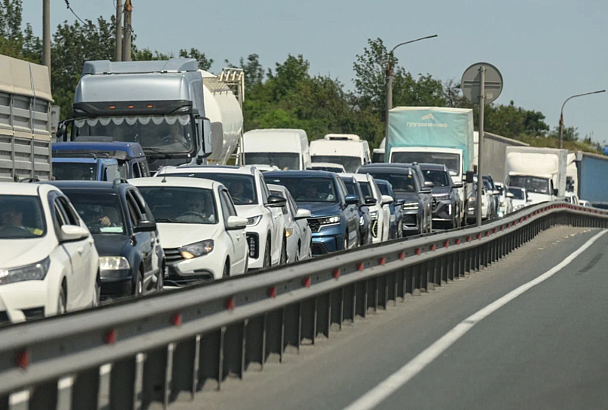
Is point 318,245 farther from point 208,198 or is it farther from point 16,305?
point 16,305

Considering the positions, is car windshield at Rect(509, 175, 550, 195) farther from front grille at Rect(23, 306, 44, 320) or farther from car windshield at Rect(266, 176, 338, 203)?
front grille at Rect(23, 306, 44, 320)

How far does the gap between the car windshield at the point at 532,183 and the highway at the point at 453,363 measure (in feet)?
130

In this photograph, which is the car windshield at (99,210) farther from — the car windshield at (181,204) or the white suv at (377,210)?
the white suv at (377,210)

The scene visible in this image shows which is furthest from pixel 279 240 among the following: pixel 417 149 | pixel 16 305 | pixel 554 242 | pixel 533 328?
pixel 417 149

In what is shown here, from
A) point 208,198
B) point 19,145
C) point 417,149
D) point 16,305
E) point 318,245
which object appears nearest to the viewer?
point 16,305

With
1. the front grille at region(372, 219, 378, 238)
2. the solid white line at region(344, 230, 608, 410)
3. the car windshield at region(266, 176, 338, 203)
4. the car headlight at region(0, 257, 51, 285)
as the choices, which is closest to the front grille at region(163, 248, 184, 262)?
the solid white line at region(344, 230, 608, 410)

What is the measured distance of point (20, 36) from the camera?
94.8 metres

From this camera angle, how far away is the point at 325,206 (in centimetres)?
2283

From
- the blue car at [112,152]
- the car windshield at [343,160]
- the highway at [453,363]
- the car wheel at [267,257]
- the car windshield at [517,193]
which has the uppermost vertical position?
the blue car at [112,152]

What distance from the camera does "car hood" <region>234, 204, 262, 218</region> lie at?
17.9 m

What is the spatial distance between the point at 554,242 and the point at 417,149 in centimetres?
867

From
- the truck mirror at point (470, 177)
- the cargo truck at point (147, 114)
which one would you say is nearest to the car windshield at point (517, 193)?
the truck mirror at point (470, 177)

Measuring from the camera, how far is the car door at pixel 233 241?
50.1 ft

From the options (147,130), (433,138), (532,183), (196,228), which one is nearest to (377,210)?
(147,130)
